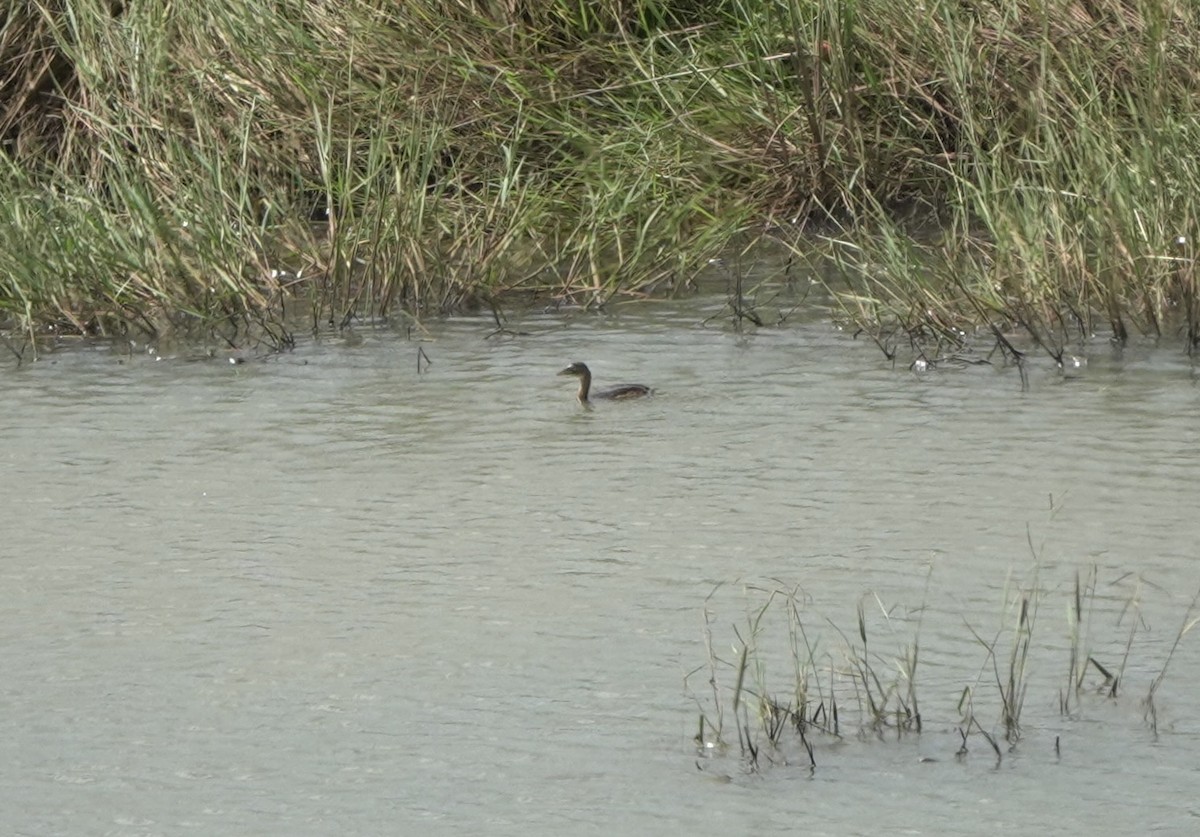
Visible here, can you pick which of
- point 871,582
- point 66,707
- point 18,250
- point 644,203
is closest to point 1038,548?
point 871,582

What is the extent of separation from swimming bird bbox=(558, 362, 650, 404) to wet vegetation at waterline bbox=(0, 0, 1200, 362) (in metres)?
0.85

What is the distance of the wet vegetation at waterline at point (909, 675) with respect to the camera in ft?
12.5

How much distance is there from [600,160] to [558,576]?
3.35 meters

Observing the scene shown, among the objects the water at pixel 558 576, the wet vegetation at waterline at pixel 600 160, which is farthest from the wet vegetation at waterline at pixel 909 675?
the wet vegetation at waterline at pixel 600 160

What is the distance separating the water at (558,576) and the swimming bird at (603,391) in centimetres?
5

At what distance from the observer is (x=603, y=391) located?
20.4 ft

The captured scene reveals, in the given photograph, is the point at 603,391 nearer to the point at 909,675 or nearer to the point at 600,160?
the point at 600,160

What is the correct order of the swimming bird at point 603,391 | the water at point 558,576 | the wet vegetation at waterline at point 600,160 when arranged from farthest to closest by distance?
1. the wet vegetation at waterline at point 600,160
2. the swimming bird at point 603,391
3. the water at point 558,576

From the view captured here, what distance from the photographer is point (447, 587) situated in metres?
4.76

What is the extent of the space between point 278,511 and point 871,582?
1.57 meters

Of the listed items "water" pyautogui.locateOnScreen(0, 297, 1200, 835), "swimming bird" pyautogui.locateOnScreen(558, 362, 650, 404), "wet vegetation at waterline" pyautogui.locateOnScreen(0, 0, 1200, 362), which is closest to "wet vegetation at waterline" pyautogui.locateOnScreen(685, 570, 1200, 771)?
"water" pyautogui.locateOnScreen(0, 297, 1200, 835)

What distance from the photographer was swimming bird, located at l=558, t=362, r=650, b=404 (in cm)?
616

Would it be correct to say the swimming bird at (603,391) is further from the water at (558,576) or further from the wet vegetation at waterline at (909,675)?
the wet vegetation at waterline at (909,675)

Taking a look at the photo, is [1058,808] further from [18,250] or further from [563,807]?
[18,250]
